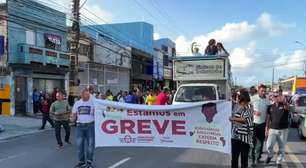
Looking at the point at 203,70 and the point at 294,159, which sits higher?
the point at 203,70

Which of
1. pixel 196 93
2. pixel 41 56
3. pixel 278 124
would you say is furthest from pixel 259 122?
pixel 41 56

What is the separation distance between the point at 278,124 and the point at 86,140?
4191mm

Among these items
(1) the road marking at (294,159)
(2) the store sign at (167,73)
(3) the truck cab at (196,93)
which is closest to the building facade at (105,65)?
(2) the store sign at (167,73)

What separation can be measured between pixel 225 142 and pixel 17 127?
14.5m

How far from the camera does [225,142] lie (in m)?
8.41

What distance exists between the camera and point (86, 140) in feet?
30.4

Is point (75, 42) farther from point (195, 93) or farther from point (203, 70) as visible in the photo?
point (195, 93)

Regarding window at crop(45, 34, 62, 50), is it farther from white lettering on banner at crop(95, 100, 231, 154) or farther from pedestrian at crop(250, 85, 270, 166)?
pedestrian at crop(250, 85, 270, 166)

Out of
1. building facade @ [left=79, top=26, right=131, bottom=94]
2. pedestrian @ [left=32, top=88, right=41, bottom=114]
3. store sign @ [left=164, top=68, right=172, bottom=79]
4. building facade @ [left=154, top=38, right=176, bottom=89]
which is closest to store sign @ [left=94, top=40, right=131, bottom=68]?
building facade @ [left=79, top=26, right=131, bottom=94]

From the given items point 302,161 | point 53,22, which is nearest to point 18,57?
point 53,22

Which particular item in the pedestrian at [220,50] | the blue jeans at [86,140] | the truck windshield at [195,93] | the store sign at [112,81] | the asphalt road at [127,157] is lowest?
the asphalt road at [127,157]

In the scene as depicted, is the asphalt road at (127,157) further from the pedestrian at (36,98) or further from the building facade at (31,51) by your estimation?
the pedestrian at (36,98)

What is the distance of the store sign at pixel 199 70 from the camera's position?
61.7ft

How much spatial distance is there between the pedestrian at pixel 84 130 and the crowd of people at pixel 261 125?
311 cm
